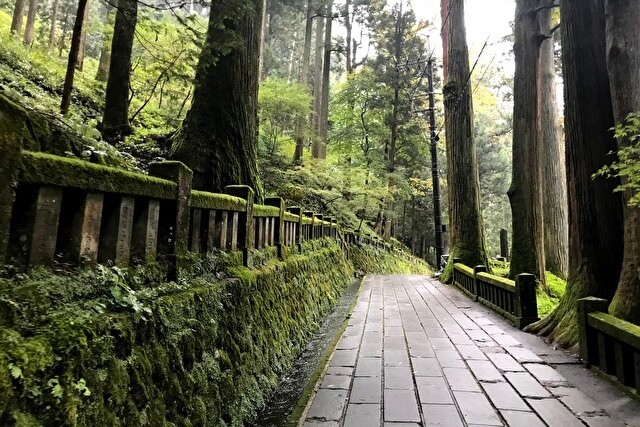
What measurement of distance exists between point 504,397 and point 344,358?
1.50 metres

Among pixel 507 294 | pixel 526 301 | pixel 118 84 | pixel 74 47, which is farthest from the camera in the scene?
pixel 118 84

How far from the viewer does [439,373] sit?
131 inches

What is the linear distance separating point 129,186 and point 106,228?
254 mm

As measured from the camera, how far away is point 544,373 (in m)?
3.29

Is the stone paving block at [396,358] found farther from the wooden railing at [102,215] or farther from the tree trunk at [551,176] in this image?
the tree trunk at [551,176]

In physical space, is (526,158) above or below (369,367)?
above

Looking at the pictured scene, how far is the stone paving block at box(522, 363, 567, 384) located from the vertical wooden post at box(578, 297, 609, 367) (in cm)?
39

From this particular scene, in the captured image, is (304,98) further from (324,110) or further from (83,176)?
(83,176)

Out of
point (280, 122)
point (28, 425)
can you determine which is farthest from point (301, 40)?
point (28, 425)

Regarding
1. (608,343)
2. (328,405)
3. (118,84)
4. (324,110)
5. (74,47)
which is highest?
(324,110)

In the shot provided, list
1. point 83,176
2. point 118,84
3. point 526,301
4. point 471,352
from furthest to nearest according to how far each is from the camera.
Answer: point 118,84, point 526,301, point 471,352, point 83,176

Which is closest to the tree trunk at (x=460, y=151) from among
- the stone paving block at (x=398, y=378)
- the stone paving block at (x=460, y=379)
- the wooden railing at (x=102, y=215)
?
the stone paving block at (x=460, y=379)

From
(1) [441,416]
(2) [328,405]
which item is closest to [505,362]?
(1) [441,416]

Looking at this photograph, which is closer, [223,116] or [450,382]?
[450,382]
